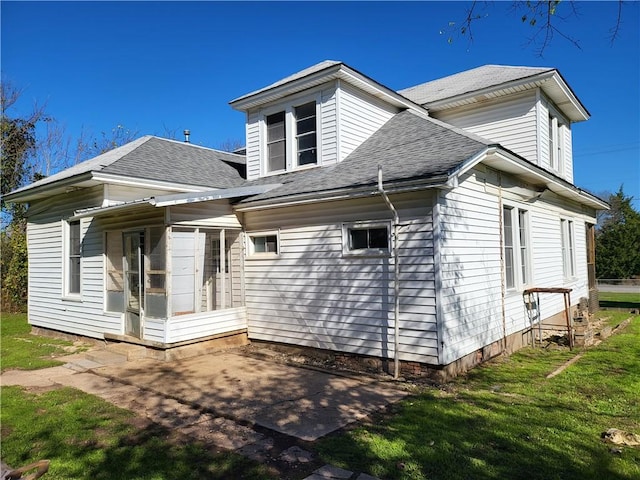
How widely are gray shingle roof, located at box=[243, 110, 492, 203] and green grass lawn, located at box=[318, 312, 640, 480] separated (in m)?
3.26

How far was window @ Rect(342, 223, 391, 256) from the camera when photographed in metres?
7.43

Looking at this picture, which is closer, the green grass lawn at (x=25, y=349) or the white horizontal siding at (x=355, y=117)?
the green grass lawn at (x=25, y=349)

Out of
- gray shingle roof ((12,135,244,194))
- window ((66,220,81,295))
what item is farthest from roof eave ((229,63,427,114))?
window ((66,220,81,295))

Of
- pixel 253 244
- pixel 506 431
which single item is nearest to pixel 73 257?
pixel 253 244

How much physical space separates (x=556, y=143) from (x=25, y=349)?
14.9 metres

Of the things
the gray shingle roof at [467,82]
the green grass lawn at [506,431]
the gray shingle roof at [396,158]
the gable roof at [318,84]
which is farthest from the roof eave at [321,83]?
the green grass lawn at [506,431]

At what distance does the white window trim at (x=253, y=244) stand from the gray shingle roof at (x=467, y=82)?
663 cm

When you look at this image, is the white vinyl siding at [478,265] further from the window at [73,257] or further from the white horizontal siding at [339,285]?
the window at [73,257]

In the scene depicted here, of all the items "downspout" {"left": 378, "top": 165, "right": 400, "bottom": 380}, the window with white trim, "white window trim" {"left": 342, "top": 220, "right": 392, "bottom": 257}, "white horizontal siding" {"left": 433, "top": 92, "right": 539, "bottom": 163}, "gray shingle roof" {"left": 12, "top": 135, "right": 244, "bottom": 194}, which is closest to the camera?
"downspout" {"left": 378, "top": 165, "right": 400, "bottom": 380}

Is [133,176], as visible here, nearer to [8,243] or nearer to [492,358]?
[492,358]

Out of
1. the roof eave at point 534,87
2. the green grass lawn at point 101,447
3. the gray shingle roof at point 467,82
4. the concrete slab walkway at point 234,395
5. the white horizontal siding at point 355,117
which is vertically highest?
the gray shingle roof at point 467,82

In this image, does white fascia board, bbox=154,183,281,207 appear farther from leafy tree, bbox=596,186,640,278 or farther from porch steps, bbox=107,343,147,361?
leafy tree, bbox=596,186,640,278

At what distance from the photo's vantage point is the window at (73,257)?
35.5 ft

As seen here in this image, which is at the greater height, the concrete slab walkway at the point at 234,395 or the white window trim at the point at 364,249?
the white window trim at the point at 364,249
